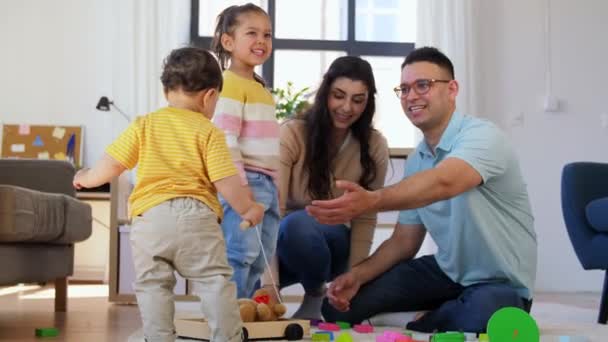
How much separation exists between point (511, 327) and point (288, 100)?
3.58 m

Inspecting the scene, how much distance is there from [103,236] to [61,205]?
234 cm

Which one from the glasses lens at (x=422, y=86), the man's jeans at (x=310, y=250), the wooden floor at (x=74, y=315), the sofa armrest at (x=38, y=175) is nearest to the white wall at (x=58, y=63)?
the wooden floor at (x=74, y=315)

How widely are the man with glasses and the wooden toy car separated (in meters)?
0.27

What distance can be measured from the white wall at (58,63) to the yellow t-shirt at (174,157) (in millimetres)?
3847

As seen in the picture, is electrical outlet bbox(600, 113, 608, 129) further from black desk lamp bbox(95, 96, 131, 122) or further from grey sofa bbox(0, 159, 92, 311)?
grey sofa bbox(0, 159, 92, 311)

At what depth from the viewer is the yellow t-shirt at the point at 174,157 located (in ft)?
6.00

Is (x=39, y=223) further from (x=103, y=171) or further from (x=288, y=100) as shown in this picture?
(x=288, y=100)

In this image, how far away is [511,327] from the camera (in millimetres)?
1918

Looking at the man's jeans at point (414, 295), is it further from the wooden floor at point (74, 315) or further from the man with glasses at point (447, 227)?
the wooden floor at point (74, 315)

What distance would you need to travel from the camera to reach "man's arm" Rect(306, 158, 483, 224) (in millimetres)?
2145

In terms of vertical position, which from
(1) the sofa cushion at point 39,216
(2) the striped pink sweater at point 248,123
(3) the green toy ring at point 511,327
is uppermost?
(2) the striped pink sweater at point 248,123

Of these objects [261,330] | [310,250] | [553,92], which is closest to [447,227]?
[310,250]

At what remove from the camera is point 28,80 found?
18.5ft

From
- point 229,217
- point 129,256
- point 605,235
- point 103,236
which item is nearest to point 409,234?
point 229,217
